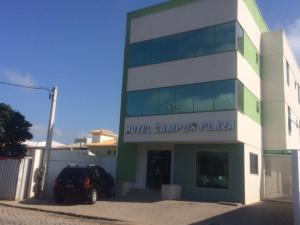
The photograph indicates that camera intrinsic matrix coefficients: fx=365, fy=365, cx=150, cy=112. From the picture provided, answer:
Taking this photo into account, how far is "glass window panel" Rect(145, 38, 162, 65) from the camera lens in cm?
2168

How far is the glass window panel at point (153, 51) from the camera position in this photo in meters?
21.7

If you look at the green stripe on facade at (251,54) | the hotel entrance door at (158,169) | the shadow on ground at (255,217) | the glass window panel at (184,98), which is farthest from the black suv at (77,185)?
the green stripe on facade at (251,54)

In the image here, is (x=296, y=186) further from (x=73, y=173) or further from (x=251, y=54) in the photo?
(x=251, y=54)

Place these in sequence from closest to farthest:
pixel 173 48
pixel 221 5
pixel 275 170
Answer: pixel 221 5 < pixel 173 48 < pixel 275 170

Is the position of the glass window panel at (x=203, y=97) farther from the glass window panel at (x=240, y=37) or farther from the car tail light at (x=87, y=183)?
the car tail light at (x=87, y=183)

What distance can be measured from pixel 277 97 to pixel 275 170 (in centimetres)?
464

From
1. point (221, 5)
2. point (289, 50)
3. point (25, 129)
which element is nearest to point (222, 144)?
point (221, 5)

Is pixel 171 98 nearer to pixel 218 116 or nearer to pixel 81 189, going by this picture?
pixel 218 116

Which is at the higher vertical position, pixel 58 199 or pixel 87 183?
pixel 87 183

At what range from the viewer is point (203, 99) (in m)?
19.2

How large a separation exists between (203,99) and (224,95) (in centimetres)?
118

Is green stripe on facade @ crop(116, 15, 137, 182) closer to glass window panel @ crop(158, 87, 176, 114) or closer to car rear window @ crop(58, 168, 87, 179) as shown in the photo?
glass window panel @ crop(158, 87, 176, 114)

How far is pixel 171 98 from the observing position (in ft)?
66.8

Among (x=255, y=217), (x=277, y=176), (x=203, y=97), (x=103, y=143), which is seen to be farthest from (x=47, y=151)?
(x=103, y=143)
